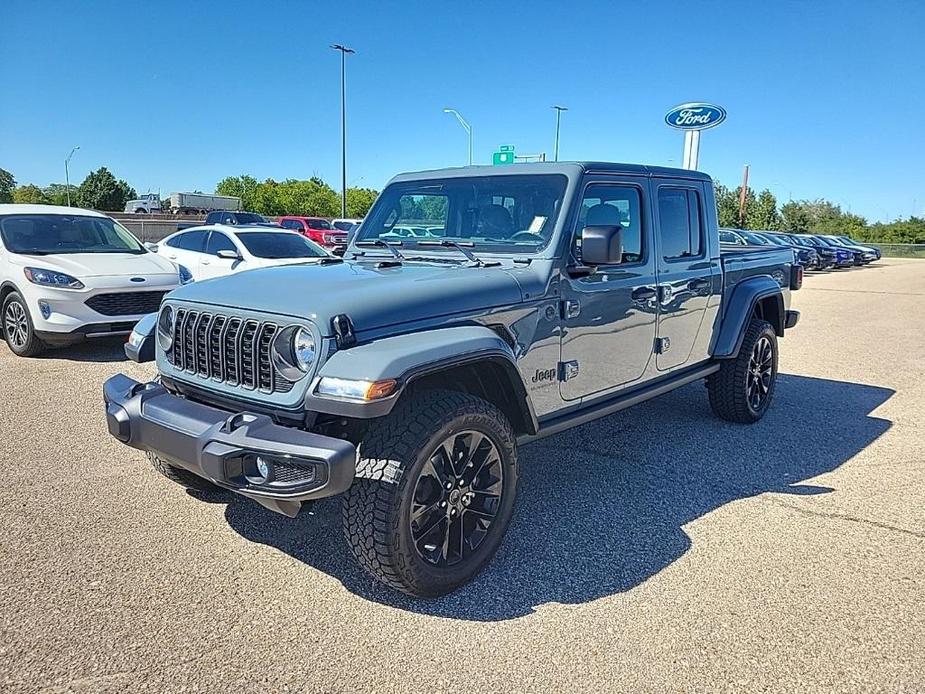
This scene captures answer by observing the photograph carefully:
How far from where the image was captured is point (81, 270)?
25.8 feet

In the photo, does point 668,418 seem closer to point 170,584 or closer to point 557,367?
point 557,367

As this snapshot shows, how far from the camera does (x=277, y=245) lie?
11.3 m

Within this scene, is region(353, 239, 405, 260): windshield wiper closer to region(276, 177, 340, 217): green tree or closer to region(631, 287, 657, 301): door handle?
region(631, 287, 657, 301): door handle

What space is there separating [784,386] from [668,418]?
2159mm

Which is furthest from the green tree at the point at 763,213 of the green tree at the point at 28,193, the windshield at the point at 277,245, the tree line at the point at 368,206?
the green tree at the point at 28,193

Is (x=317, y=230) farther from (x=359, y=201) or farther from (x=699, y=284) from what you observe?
(x=359, y=201)

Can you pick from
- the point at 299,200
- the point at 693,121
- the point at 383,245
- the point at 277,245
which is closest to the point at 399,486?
the point at 383,245

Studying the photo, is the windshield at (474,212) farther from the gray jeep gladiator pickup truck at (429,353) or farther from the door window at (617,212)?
the door window at (617,212)

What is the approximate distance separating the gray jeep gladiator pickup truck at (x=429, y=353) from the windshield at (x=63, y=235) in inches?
220

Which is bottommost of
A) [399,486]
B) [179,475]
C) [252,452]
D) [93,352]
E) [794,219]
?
[93,352]

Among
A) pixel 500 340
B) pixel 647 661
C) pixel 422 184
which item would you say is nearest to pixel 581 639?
pixel 647 661

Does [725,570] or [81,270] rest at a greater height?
[81,270]

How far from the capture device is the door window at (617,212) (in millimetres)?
3953

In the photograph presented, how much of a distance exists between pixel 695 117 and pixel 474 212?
17269 mm
